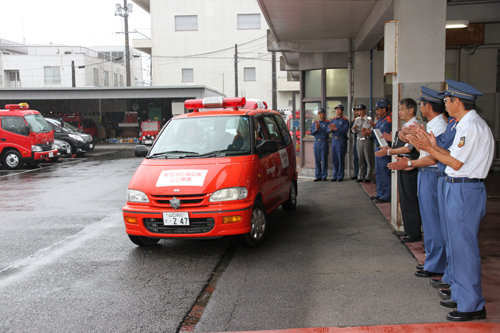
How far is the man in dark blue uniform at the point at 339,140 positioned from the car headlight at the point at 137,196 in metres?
6.50

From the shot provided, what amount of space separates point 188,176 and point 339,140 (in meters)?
6.51

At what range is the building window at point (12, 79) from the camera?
→ 147 feet

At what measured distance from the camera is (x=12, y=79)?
45.3 meters

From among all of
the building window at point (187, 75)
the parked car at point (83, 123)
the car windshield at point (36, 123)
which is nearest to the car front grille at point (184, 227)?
the car windshield at point (36, 123)

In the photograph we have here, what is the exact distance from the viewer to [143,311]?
414cm

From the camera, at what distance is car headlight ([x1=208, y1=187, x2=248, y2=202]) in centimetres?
550

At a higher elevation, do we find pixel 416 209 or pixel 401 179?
pixel 401 179

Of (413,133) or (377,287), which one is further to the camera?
(377,287)

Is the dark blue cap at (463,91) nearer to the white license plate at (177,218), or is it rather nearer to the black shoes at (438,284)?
the black shoes at (438,284)

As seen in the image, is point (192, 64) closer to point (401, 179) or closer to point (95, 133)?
point (95, 133)

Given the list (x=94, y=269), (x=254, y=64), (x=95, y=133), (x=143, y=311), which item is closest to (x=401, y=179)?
(x=143, y=311)

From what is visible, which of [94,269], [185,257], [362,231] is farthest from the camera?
[362,231]

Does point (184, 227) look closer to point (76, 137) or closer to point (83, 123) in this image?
point (76, 137)

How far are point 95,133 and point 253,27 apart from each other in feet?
61.6
